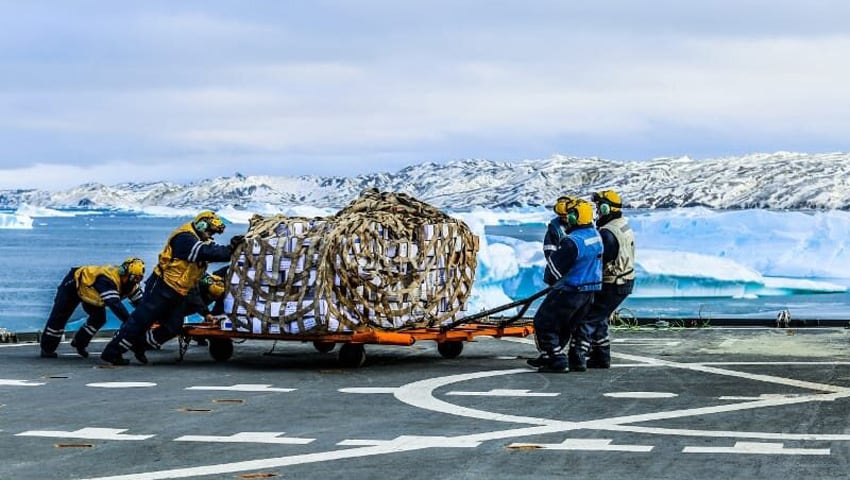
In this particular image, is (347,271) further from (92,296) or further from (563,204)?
(92,296)

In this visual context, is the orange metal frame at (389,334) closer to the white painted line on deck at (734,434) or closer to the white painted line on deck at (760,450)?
the white painted line on deck at (734,434)

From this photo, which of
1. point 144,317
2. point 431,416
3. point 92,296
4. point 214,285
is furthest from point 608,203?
point 92,296

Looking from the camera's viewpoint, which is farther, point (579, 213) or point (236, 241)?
point (236, 241)

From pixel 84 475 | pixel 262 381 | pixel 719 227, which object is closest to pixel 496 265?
pixel 719 227

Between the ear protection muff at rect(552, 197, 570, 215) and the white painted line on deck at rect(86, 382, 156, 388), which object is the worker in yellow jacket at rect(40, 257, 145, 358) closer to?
the white painted line on deck at rect(86, 382, 156, 388)

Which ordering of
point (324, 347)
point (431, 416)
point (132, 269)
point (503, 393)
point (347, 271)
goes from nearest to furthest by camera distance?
point (431, 416), point (503, 393), point (347, 271), point (132, 269), point (324, 347)

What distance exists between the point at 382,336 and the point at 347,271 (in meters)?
0.85

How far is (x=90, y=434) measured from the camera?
11406 millimetres

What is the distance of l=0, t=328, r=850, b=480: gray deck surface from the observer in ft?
32.0

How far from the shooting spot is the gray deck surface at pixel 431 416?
9750 mm

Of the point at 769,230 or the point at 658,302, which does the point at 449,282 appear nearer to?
the point at 658,302

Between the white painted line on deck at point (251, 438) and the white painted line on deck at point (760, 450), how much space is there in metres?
2.77

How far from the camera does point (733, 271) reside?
43312 millimetres

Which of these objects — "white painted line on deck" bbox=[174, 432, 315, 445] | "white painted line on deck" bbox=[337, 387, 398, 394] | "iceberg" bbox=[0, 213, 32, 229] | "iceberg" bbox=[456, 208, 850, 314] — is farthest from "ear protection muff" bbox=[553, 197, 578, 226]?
"iceberg" bbox=[0, 213, 32, 229]
